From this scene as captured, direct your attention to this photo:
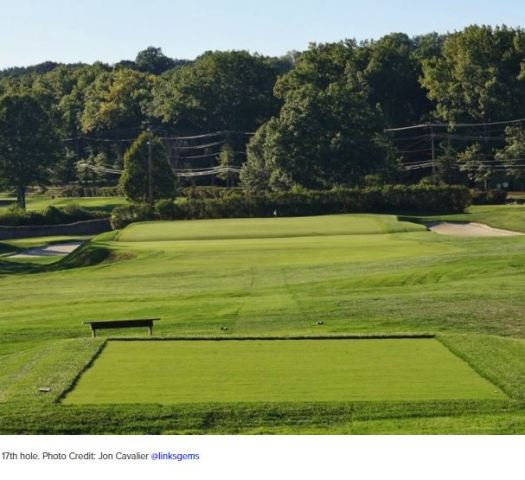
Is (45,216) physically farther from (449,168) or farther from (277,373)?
(277,373)

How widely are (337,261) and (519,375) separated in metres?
25.6

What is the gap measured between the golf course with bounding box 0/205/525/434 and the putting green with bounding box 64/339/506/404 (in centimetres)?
5

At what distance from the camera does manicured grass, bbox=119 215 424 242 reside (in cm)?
6106

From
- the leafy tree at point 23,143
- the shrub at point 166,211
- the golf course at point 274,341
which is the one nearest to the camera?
the golf course at point 274,341

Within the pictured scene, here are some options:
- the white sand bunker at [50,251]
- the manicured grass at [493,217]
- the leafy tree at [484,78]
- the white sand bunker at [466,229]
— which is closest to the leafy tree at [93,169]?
the leafy tree at [484,78]

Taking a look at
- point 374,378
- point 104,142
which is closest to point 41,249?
Result: point 374,378

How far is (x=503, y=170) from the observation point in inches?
4178

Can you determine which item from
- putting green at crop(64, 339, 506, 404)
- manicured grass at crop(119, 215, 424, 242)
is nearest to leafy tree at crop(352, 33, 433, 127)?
manicured grass at crop(119, 215, 424, 242)

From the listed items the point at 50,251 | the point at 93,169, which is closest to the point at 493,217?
the point at 50,251

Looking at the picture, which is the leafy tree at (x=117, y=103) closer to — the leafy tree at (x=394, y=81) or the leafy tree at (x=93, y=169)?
the leafy tree at (x=93, y=169)

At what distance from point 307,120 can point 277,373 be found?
278 ft

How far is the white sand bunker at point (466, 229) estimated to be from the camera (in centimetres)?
6275

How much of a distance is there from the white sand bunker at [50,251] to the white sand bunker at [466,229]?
23.9 meters

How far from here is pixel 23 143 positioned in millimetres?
117438
